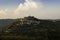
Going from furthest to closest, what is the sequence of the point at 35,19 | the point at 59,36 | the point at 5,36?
the point at 35,19 < the point at 59,36 < the point at 5,36

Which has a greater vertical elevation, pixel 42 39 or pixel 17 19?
pixel 17 19

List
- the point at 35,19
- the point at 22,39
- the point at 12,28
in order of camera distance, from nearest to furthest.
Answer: the point at 22,39, the point at 12,28, the point at 35,19

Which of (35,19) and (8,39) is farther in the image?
(35,19)

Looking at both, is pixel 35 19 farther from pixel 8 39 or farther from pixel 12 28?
pixel 8 39

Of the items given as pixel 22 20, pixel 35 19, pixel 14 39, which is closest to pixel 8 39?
pixel 14 39

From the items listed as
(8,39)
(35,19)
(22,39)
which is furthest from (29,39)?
(35,19)

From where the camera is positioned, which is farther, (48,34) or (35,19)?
Result: (35,19)

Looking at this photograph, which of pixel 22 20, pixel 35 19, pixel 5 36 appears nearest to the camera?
pixel 5 36

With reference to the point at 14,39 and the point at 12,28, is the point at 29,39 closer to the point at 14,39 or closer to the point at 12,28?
the point at 14,39

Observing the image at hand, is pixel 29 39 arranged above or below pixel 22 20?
below
